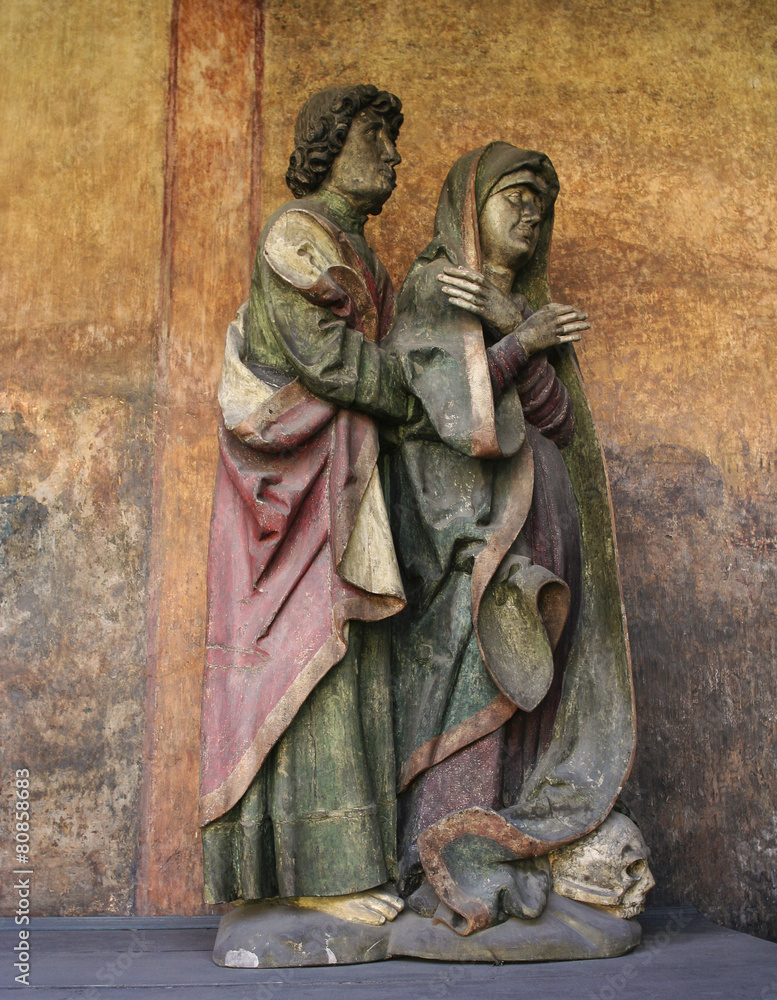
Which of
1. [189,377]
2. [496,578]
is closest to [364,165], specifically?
[189,377]

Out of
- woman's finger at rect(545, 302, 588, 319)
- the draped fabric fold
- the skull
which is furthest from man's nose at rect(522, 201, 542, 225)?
the skull

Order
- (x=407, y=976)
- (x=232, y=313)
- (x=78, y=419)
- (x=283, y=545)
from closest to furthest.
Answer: (x=407, y=976) < (x=283, y=545) < (x=78, y=419) < (x=232, y=313)

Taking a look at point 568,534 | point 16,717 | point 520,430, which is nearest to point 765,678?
point 568,534

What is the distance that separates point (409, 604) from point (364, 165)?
1.31 metres

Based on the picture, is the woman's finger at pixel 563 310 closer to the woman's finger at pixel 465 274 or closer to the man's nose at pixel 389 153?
the woman's finger at pixel 465 274

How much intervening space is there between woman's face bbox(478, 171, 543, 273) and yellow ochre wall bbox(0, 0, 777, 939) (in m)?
1.02

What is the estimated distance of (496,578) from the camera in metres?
3.14

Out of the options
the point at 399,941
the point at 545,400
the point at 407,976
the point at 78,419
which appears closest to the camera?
the point at 407,976

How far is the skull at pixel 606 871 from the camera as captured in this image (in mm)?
2963

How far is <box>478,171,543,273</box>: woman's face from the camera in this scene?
3.45 m

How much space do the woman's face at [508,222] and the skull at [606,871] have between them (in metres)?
1.63

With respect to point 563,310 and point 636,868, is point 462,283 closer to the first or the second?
point 563,310

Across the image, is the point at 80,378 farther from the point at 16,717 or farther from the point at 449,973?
the point at 449,973

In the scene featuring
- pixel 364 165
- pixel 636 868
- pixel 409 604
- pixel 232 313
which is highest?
pixel 364 165
